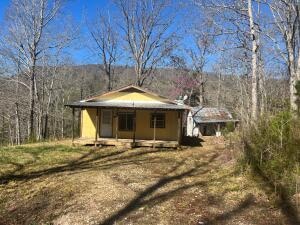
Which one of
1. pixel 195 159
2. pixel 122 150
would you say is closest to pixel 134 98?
pixel 122 150

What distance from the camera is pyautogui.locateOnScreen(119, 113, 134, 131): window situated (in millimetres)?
22556

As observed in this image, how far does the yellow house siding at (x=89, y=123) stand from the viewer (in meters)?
22.8

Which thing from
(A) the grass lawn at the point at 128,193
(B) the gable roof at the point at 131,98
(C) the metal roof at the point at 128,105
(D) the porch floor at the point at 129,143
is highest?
(B) the gable roof at the point at 131,98

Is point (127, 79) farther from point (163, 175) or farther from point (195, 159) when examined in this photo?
point (163, 175)

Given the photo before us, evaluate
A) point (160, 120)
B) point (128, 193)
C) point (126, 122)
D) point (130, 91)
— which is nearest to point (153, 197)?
point (128, 193)

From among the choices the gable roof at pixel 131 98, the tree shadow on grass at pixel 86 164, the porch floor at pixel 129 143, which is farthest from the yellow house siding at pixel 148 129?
the tree shadow on grass at pixel 86 164

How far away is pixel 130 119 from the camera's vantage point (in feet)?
74.1

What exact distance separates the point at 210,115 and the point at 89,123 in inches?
734

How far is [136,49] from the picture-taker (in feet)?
111

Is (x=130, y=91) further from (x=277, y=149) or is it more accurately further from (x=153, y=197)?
(x=153, y=197)

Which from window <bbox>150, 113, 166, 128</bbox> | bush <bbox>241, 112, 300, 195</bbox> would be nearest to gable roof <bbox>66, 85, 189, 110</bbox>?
window <bbox>150, 113, 166, 128</bbox>

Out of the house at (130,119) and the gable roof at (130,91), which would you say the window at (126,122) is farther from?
the gable roof at (130,91)

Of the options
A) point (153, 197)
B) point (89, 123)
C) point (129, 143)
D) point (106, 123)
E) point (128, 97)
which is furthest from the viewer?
point (89, 123)

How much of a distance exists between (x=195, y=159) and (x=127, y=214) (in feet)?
28.1
